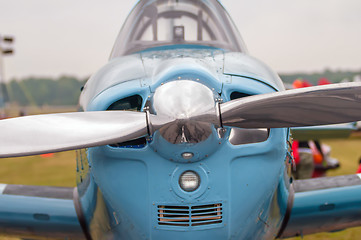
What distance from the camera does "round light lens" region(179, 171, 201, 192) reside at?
201 centimetres

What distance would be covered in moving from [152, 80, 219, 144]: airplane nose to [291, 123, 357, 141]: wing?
13.5 ft

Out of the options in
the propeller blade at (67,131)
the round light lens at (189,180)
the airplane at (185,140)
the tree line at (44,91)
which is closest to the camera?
the propeller blade at (67,131)

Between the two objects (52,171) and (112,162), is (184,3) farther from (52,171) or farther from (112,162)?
(52,171)

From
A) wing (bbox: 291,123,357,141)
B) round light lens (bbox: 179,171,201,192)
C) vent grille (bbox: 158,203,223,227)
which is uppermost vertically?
round light lens (bbox: 179,171,201,192)

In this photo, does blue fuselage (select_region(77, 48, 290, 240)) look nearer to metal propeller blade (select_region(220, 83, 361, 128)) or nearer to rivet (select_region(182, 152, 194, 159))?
rivet (select_region(182, 152, 194, 159))

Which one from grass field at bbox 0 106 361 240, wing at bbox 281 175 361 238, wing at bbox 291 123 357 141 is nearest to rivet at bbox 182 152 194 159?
wing at bbox 281 175 361 238

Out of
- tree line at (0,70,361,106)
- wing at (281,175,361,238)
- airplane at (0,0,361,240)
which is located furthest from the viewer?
tree line at (0,70,361,106)

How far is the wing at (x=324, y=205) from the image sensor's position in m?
3.13

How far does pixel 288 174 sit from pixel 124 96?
1.29m

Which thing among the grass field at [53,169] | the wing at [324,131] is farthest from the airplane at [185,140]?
the grass field at [53,169]

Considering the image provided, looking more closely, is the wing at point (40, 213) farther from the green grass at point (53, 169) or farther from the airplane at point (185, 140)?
the green grass at point (53, 169)

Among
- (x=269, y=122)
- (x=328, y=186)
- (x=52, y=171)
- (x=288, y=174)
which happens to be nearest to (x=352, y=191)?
(x=328, y=186)

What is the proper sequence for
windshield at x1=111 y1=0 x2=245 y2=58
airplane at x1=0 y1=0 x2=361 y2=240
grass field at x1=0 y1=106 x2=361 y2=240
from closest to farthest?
airplane at x1=0 y1=0 x2=361 y2=240
windshield at x1=111 y1=0 x2=245 y2=58
grass field at x1=0 y1=106 x2=361 y2=240

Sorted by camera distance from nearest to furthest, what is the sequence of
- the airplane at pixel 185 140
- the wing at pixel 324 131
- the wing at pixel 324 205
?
the airplane at pixel 185 140 → the wing at pixel 324 205 → the wing at pixel 324 131
